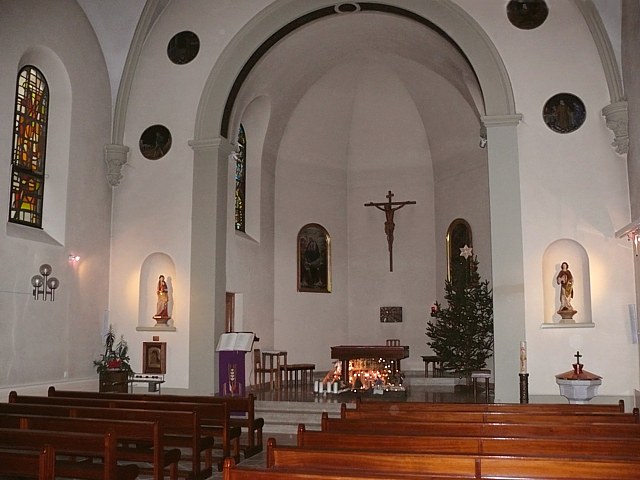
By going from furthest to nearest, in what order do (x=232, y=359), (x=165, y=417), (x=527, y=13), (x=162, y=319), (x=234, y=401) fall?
(x=162, y=319), (x=232, y=359), (x=527, y=13), (x=234, y=401), (x=165, y=417)

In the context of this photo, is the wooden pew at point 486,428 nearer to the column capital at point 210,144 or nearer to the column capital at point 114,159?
the column capital at point 210,144

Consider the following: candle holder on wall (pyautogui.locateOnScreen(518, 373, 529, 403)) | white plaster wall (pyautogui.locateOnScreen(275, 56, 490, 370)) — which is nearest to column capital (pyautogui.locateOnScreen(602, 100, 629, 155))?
candle holder on wall (pyautogui.locateOnScreen(518, 373, 529, 403))

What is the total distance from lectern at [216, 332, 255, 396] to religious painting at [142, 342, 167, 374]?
3.40 feet

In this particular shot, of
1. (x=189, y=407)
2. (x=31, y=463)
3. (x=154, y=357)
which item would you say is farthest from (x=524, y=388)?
(x=31, y=463)

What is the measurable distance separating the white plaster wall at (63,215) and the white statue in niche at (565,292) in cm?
789

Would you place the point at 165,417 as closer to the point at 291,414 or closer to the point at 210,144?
the point at 291,414

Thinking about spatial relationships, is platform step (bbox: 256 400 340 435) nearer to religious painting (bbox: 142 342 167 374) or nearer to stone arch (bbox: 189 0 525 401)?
stone arch (bbox: 189 0 525 401)

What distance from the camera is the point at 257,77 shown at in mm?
13664

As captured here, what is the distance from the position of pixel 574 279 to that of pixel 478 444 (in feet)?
22.1

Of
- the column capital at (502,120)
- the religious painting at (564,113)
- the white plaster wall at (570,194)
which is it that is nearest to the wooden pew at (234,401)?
the white plaster wall at (570,194)

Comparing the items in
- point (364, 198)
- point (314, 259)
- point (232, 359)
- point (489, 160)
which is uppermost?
point (364, 198)

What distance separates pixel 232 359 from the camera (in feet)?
38.7

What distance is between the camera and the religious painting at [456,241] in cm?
1614

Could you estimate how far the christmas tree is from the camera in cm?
1327
